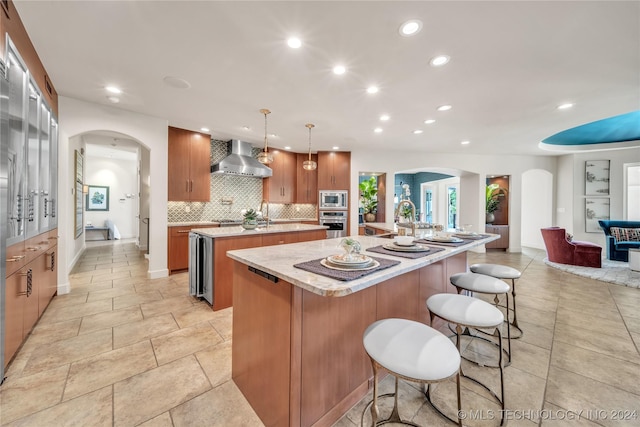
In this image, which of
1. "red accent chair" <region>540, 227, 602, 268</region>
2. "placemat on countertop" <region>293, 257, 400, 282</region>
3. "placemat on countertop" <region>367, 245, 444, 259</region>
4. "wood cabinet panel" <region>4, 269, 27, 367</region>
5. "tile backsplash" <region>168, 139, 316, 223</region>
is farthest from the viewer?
"tile backsplash" <region>168, 139, 316, 223</region>

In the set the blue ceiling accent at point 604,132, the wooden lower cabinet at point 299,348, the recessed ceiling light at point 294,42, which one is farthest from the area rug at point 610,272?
the recessed ceiling light at point 294,42

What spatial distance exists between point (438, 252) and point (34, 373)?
313 cm

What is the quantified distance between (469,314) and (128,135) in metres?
4.96

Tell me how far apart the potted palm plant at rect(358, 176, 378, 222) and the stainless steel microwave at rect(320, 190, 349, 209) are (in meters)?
0.79

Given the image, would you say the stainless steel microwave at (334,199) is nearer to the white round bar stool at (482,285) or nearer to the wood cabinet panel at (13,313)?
the white round bar stool at (482,285)

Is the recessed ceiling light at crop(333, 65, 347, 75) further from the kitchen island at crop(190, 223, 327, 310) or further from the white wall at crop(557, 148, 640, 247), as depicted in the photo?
the white wall at crop(557, 148, 640, 247)

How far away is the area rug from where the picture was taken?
4.11 m

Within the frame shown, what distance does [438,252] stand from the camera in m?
1.87

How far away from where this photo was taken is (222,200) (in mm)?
5730

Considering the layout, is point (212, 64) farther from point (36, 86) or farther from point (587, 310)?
point (587, 310)

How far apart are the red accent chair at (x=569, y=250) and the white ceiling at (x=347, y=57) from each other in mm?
2505

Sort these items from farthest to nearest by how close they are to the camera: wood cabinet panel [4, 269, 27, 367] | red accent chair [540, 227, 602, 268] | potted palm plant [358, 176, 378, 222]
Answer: potted palm plant [358, 176, 378, 222] → red accent chair [540, 227, 602, 268] → wood cabinet panel [4, 269, 27, 367]

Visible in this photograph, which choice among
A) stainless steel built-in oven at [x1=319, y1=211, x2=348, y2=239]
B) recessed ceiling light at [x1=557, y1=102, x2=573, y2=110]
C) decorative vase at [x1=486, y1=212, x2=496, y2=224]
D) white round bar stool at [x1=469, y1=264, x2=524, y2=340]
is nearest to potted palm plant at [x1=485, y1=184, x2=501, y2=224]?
decorative vase at [x1=486, y1=212, x2=496, y2=224]

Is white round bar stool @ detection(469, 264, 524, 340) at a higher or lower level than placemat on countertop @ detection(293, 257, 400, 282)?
lower
